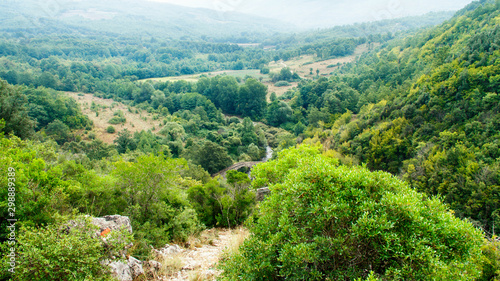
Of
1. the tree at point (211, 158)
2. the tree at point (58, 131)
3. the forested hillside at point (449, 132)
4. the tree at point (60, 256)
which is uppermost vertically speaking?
the tree at point (60, 256)

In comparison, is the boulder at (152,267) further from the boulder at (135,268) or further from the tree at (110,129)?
the tree at (110,129)

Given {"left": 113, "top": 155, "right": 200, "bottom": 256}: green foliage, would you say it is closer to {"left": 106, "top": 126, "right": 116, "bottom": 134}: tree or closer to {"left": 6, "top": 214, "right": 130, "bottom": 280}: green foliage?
{"left": 6, "top": 214, "right": 130, "bottom": 280}: green foliage

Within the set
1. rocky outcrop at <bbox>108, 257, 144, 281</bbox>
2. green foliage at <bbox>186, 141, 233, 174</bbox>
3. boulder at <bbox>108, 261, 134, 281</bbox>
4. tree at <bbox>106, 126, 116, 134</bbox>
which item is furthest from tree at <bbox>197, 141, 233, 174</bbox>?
boulder at <bbox>108, 261, 134, 281</bbox>

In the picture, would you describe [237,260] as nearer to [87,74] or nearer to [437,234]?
[437,234]

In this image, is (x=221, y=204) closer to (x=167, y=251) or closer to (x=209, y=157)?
(x=167, y=251)

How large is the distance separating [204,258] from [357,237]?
7.42 m

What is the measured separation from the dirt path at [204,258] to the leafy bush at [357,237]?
2248 millimetres

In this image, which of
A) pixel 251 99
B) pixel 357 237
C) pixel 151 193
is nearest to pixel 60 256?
pixel 357 237

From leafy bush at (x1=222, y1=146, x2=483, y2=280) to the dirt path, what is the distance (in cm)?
225

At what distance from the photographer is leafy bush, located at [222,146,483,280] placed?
621cm

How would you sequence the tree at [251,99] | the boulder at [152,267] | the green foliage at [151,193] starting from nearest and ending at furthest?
the boulder at [152,267] < the green foliage at [151,193] < the tree at [251,99]

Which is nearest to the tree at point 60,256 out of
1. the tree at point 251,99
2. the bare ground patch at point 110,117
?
the bare ground patch at point 110,117

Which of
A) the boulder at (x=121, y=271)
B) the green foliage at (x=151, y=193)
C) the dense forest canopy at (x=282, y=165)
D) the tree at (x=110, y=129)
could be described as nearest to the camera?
the dense forest canopy at (x=282, y=165)

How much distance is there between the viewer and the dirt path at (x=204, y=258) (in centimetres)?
970
